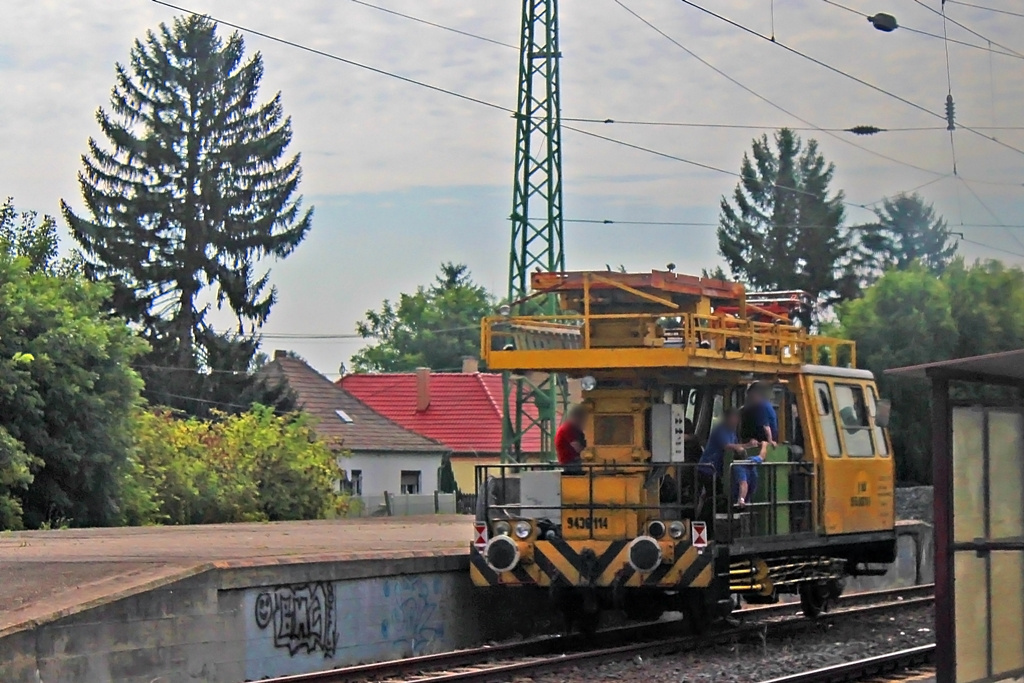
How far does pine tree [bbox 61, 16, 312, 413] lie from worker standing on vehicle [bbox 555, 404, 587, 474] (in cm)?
4010

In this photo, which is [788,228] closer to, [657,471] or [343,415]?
[343,415]

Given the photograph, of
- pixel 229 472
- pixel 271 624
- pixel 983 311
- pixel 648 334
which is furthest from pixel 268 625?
pixel 983 311

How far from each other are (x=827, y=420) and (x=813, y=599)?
214 cm

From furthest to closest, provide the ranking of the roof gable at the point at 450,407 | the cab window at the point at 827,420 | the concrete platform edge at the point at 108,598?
the roof gable at the point at 450,407
the cab window at the point at 827,420
the concrete platform edge at the point at 108,598

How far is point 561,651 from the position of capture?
591 inches

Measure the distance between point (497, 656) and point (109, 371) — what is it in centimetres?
1515

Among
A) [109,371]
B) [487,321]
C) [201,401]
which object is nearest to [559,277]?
[487,321]

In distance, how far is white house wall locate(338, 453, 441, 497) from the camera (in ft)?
189

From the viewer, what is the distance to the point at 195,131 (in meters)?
56.2

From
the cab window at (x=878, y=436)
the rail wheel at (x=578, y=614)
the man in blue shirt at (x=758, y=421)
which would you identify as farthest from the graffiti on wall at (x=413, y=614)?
the cab window at (x=878, y=436)

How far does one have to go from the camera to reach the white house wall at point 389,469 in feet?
189

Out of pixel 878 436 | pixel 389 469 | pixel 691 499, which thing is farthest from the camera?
pixel 389 469

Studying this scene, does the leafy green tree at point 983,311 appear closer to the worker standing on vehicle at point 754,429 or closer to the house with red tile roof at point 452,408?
the house with red tile roof at point 452,408

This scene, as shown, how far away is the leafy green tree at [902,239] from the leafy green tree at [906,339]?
61.8 ft
